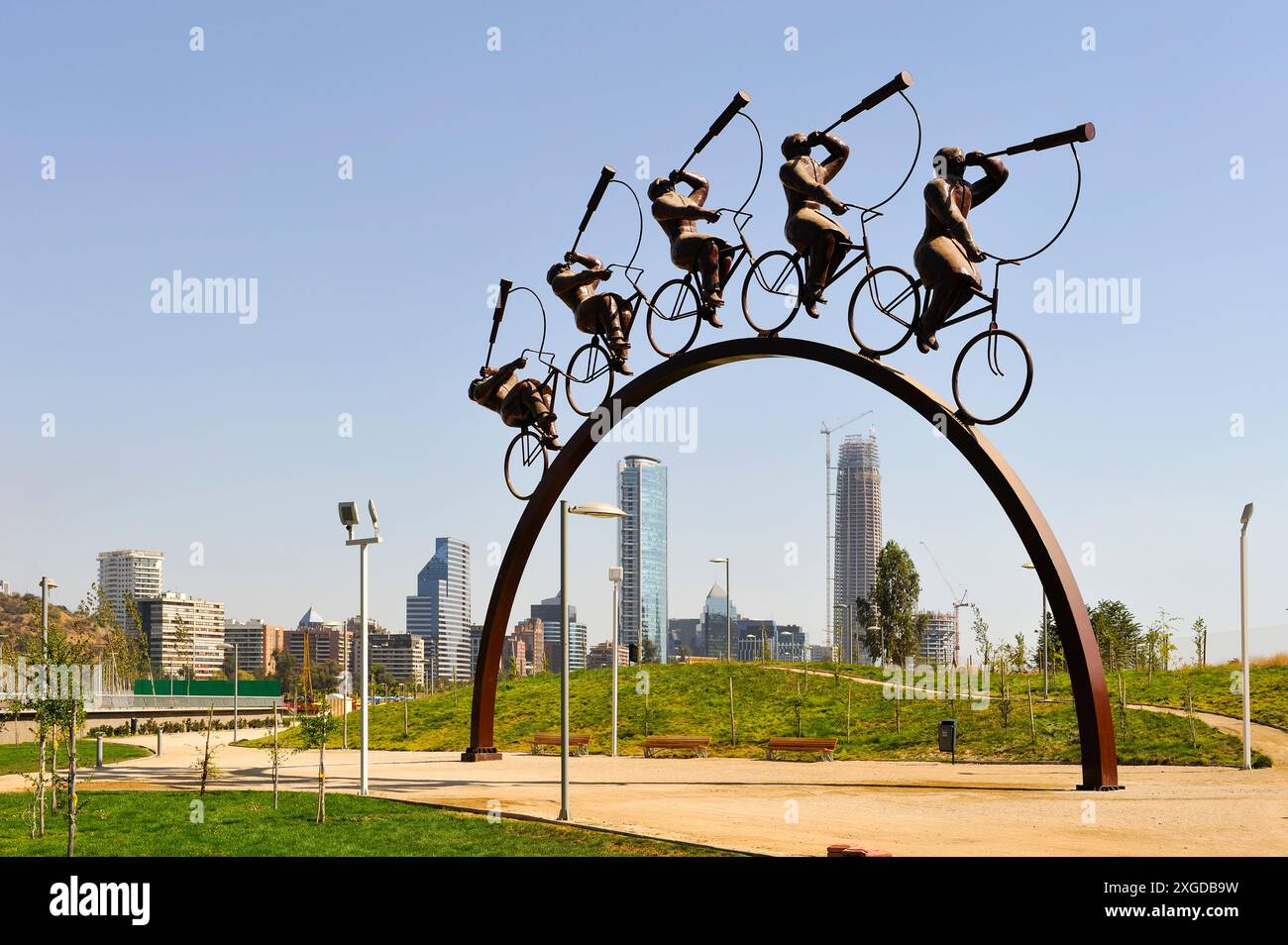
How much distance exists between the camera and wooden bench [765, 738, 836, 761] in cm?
2731

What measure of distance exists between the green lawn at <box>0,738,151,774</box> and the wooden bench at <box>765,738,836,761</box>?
15.3 metres

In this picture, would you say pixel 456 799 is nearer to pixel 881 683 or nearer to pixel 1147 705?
pixel 1147 705

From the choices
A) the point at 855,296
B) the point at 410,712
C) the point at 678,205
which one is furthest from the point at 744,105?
the point at 410,712

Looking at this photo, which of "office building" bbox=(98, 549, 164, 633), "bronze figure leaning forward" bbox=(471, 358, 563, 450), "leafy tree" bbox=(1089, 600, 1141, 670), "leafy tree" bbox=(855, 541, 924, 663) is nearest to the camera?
"bronze figure leaning forward" bbox=(471, 358, 563, 450)

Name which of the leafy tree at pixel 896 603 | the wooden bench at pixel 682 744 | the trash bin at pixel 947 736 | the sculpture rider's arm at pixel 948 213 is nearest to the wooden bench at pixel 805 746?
the wooden bench at pixel 682 744

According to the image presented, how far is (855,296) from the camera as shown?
18.5 metres

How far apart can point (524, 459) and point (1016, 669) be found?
2887cm

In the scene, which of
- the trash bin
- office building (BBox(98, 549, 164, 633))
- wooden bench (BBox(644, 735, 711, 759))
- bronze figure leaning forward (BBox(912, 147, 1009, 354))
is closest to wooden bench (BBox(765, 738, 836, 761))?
wooden bench (BBox(644, 735, 711, 759))

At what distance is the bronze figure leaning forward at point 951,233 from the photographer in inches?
659

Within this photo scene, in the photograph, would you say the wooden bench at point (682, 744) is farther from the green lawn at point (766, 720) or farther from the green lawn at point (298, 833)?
the green lawn at point (298, 833)

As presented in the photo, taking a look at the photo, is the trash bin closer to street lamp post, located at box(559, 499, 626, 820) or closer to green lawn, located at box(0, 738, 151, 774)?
street lamp post, located at box(559, 499, 626, 820)

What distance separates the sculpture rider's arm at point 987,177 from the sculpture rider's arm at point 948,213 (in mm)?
478
